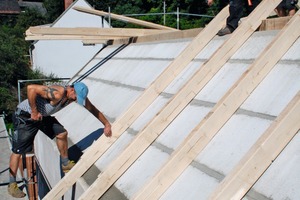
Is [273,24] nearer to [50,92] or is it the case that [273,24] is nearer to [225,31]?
[225,31]

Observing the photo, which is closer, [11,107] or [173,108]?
[173,108]

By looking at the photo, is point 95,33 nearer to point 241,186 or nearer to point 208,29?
point 208,29

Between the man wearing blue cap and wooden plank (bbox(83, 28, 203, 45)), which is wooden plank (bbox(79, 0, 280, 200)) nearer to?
the man wearing blue cap

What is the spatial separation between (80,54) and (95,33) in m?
26.5

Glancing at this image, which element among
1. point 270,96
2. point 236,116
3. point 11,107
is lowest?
point 11,107

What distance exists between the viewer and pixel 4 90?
1078 inches

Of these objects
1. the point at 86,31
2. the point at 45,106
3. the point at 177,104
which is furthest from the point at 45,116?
the point at 86,31

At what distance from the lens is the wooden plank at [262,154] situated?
213 cm

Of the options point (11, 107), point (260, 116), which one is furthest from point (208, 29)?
point (11, 107)

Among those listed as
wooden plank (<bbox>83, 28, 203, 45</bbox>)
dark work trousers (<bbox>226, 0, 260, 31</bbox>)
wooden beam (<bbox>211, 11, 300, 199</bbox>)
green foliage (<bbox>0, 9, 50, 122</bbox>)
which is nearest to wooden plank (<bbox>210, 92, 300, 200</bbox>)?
wooden beam (<bbox>211, 11, 300, 199</bbox>)

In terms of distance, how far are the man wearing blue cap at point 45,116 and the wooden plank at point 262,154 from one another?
6.42ft

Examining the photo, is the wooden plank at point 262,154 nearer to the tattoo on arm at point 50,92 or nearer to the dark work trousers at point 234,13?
the dark work trousers at point 234,13

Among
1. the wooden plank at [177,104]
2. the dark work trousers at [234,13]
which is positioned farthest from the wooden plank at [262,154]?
the dark work trousers at [234,13]

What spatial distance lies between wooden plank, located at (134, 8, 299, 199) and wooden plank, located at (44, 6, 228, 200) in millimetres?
1193
